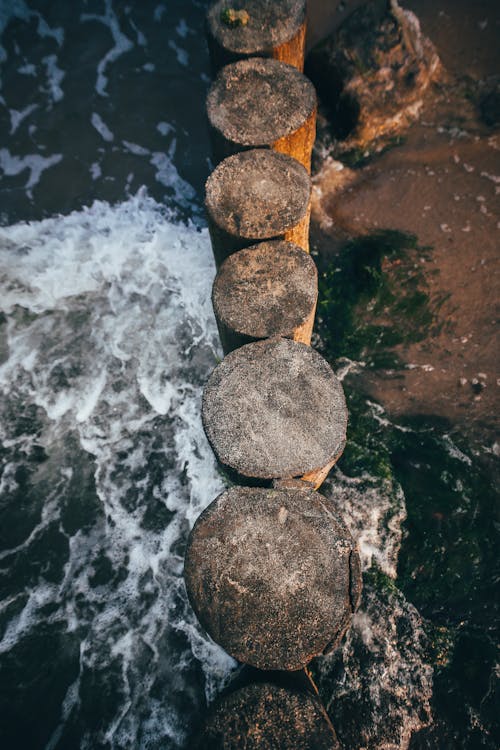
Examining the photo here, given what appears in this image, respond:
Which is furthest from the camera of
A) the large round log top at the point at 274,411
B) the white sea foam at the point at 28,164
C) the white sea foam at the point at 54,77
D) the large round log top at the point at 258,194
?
the white sea foam at the point at 54,77

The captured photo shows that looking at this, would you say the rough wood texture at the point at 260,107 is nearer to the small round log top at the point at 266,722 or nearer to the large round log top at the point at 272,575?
the large round log top at the point at 272,575

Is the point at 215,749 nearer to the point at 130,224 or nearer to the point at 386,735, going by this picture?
the point at 386,735

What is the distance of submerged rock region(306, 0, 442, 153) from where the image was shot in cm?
375

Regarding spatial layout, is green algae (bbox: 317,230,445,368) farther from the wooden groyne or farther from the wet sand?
the wooden groyne

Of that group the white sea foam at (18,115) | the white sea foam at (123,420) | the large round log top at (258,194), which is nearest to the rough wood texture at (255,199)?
the large round log top at (258,194)

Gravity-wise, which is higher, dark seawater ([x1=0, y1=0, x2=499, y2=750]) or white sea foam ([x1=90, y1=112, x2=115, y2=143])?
white sea foam ([x1=90, y1=112, x2=115, y2=143])

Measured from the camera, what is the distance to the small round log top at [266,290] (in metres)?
2.52

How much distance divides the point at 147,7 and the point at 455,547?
7942 mm

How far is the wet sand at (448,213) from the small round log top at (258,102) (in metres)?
1.11

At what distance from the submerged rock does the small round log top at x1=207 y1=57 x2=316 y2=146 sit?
108cm

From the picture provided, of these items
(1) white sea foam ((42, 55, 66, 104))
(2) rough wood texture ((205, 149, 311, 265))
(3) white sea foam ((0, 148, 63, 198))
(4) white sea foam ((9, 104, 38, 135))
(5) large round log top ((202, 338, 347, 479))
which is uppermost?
(1) white sea foam ((42, 55, 66, 104))

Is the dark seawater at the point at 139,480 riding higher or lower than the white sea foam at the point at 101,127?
lower

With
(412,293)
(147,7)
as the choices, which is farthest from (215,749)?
(147,7)

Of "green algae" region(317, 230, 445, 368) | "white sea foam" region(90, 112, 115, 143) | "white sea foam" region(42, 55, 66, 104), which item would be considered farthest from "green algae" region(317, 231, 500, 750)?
"white sea foam" region(42, 55, 66, 104)
